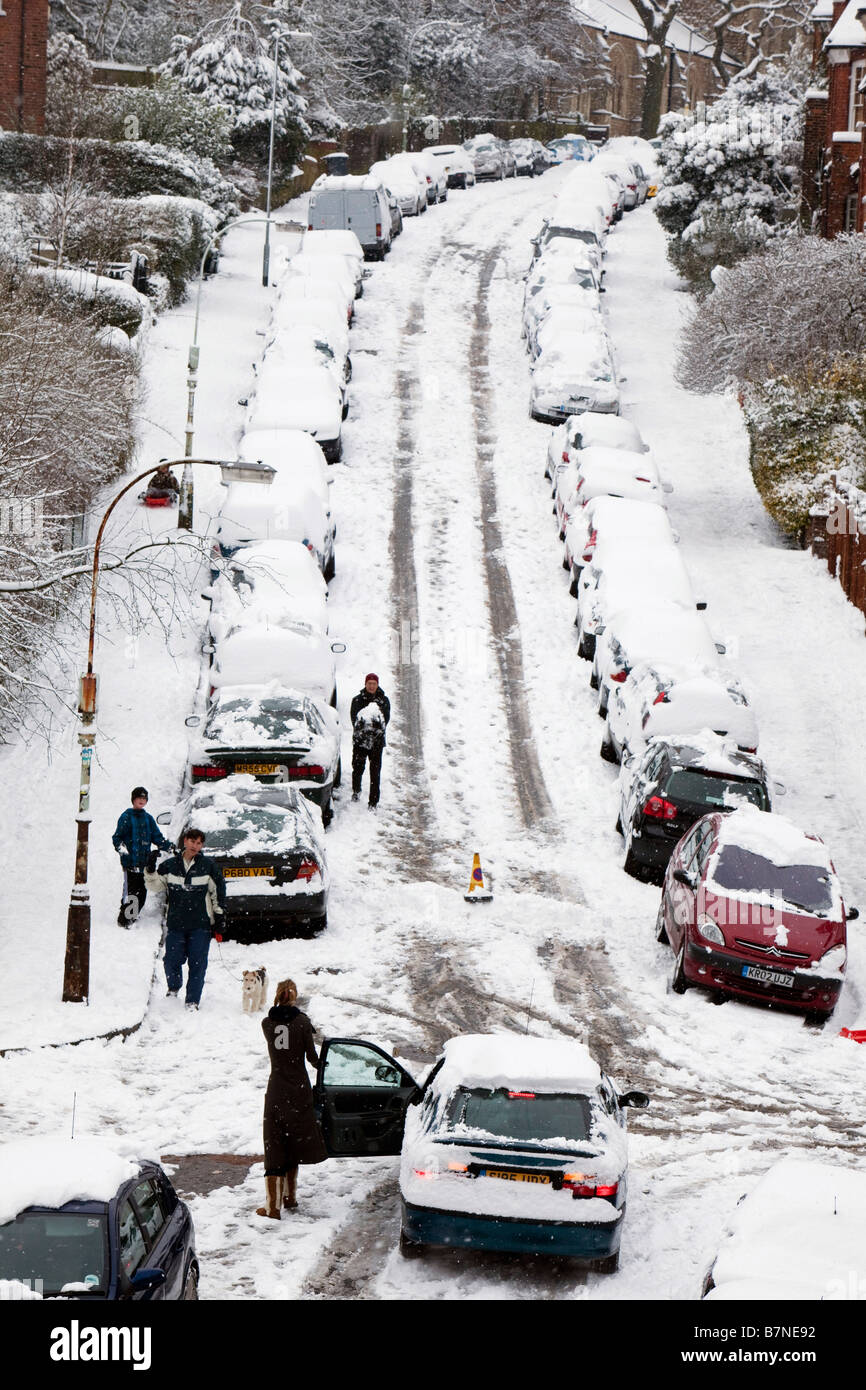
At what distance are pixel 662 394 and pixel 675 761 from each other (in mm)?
23143

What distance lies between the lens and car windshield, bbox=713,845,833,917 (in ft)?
54.6

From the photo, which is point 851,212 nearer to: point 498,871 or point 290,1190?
point 498,871

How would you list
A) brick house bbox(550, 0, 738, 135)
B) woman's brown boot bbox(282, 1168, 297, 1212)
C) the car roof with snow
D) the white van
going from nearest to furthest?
1. the car roof with snow
2. woman's brown boot bbox(282, 1168, 297, 1212)
3. the white van
4. brick house bbox(550, 0, 738, 135)

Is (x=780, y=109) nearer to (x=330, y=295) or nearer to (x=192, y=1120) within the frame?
(x=330, y=295)

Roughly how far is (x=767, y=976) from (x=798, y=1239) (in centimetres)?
705

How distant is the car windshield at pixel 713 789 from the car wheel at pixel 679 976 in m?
3.02

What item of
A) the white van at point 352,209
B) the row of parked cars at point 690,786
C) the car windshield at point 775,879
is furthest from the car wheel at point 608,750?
Result: the white van at point 352,209

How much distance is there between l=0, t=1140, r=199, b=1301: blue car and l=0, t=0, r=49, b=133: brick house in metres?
42.6

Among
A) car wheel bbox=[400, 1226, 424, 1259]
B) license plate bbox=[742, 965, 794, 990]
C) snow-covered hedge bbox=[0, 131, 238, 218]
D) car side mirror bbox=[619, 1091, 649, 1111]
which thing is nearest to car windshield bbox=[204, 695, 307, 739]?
license plate bbox=[742, 965, 794, 990]

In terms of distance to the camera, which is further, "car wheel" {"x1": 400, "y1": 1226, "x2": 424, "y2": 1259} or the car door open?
the car door open

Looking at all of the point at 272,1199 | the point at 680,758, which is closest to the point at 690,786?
the point at 680,758

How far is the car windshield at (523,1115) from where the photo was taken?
434 inches

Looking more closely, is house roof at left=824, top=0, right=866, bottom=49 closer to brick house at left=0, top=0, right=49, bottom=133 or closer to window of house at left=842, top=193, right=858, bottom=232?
window of house at left=842, top=193, right=858, bottom=232
